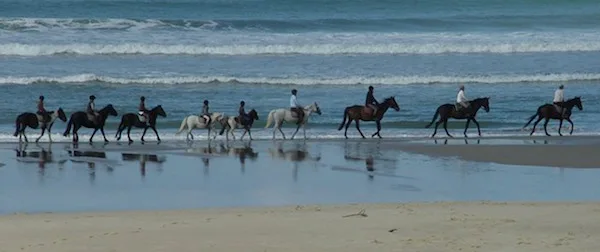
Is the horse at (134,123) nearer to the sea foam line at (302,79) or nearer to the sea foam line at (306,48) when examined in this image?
the sea foam line at (302,79)

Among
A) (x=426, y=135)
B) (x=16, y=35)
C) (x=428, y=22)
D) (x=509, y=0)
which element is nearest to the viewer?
(x=426, y=135)

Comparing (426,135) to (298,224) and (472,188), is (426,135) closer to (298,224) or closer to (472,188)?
(472,188)

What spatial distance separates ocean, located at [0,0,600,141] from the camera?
3359 centimetres

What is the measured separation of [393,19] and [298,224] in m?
40.7

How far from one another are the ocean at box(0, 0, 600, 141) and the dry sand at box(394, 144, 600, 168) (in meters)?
3.56

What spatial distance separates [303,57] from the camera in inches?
1754

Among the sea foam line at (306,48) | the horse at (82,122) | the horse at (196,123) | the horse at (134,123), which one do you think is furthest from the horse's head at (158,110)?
the sea foam line at (306,48)

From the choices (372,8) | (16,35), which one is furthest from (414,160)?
(372,8)

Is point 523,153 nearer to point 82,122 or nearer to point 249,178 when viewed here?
point 249,178

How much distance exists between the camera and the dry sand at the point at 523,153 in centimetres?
2350

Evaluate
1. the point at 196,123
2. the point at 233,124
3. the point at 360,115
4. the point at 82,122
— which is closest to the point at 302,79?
the point at 360,115

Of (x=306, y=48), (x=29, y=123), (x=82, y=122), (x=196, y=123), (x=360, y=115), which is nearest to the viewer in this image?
(x=29, y=123)

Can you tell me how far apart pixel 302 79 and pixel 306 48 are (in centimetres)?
732

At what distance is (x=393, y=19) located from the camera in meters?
55.6
